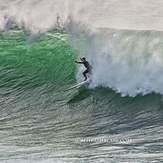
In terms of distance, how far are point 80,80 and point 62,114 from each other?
2.37 meters

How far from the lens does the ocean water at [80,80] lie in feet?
49.1

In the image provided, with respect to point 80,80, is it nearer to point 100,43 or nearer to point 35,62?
point 100,43

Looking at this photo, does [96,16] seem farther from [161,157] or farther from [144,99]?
[161,157]

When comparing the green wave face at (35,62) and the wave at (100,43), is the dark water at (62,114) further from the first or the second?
the wave at (100,43)

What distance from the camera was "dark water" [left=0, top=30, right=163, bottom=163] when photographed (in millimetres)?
14539

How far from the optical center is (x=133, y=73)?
19.0 metres

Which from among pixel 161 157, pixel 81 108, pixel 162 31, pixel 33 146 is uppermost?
pixel 162 31

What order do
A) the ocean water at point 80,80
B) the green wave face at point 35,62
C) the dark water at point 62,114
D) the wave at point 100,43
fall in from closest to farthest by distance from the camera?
1. the dark water at point 62,114
2. the ocean water at point 80,80
3. the wave at point 100,43
4. the green wave face at point 35,62

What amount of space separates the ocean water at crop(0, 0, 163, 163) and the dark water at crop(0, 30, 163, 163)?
0.08ft

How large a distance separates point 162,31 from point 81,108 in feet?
15.6

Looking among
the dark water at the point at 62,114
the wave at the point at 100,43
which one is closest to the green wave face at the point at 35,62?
the dark water at the point at 62,114

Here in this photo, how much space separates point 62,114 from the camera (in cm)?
1730

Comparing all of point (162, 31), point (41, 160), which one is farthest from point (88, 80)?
point (41, 160)

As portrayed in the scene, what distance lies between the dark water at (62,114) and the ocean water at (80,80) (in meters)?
0.03
